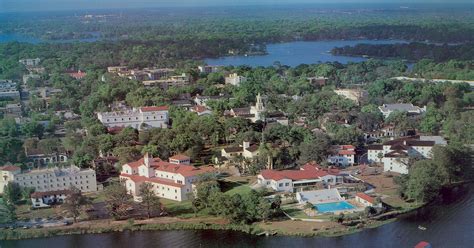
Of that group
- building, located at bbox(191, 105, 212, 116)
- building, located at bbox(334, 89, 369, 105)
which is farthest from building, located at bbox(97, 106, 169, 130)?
building, located at bbox(334, 89, 369, 105)

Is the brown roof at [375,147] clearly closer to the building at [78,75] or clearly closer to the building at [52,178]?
the building at [52,178]

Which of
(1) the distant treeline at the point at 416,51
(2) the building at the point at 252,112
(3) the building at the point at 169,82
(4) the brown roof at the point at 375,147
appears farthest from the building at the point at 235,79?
(1) the distant treeline at the point at 416,51

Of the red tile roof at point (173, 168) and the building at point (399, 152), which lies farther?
the building at point (399, 152)

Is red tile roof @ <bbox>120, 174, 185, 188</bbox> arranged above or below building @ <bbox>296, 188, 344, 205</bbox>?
above

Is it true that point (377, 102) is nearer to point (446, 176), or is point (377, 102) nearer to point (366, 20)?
point (446, 176)

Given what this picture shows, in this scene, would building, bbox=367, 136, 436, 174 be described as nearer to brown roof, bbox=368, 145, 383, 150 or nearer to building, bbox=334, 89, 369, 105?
brown roof, bbox=368, 145, 383, 150
